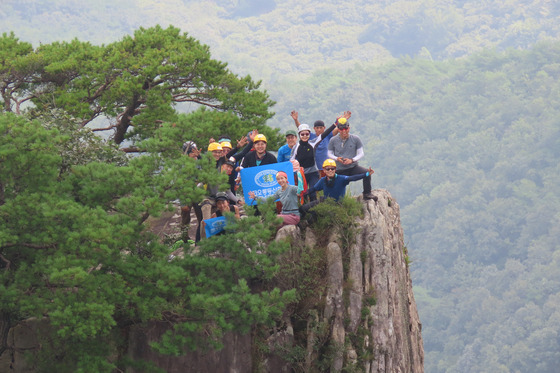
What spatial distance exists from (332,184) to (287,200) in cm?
99

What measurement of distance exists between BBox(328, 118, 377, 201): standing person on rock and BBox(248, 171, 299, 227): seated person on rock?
54.5 inches

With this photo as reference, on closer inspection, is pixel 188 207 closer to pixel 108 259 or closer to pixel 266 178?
pixel 266 178

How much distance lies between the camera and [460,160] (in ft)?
474

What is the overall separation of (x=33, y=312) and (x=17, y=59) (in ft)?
37.4

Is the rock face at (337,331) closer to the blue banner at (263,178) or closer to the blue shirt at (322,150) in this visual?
the blue banner at (263,178)

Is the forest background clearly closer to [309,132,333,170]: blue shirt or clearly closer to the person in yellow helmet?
[309,132,333,170]: blue shirt

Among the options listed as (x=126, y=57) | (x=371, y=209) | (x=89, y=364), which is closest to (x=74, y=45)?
(x=126, y=57)

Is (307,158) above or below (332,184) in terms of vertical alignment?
above

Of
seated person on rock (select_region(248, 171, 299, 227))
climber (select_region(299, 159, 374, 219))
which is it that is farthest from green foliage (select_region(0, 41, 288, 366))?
climber (select_region(299, 159, 374, 219))

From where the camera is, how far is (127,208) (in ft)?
49.0

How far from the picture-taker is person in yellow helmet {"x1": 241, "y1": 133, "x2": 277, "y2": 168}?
57.7 ft

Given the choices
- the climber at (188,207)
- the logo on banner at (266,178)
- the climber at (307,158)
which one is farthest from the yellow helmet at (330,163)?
the climber at (188,207)

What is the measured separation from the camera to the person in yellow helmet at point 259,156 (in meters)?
17.6

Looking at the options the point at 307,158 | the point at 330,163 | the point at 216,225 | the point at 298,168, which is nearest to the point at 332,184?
the point at 330,163
